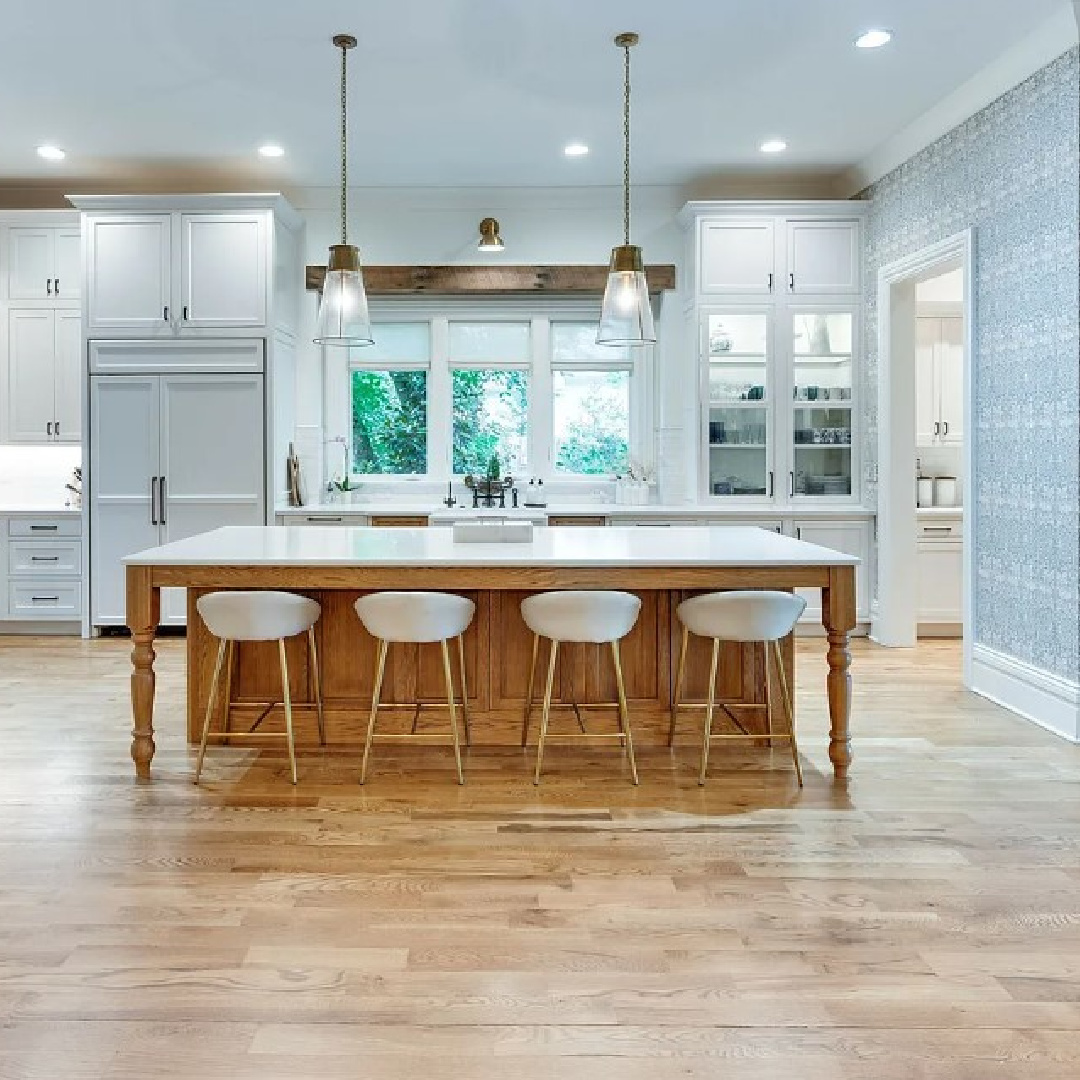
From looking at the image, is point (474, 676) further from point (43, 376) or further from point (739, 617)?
point (43, 376)

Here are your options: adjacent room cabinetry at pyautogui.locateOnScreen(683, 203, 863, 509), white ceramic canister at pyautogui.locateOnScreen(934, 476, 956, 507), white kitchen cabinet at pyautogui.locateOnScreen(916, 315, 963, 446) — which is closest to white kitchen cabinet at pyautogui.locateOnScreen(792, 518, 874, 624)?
adjacent room cabinetry at pyautogui.locateOnScreen(683, 203, 863, 509)

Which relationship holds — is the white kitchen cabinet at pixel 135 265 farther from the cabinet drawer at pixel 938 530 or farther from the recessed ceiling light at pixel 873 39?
the cabinet drawer at pixel 938 530

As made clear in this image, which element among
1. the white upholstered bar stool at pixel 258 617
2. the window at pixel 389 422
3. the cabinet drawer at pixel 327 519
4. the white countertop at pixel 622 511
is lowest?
the white upholstered bar stool at pixel 258 617

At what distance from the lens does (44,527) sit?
22.5ft

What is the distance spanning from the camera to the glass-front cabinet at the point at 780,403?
6.89 m

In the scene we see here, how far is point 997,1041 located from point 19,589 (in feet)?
21.1

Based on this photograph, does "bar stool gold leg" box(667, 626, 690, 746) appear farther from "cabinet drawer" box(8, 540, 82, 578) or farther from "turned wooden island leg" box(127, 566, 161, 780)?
"cabinet drawer" box(8, 540, 82, 578)

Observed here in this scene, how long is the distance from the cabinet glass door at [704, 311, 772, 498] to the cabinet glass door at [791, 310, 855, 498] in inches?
8.3

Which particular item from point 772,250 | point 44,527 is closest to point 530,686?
point 772,250

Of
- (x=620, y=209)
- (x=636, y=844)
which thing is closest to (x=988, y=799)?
(x=636, y=844)

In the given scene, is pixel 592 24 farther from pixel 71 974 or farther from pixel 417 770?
pixel 71 974

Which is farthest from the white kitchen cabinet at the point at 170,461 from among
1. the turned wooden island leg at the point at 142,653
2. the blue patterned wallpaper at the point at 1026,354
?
the blue patterned wallpaper at the point at 1026,354

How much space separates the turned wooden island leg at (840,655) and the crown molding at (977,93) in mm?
2486

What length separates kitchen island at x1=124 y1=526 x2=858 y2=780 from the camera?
148 inches
